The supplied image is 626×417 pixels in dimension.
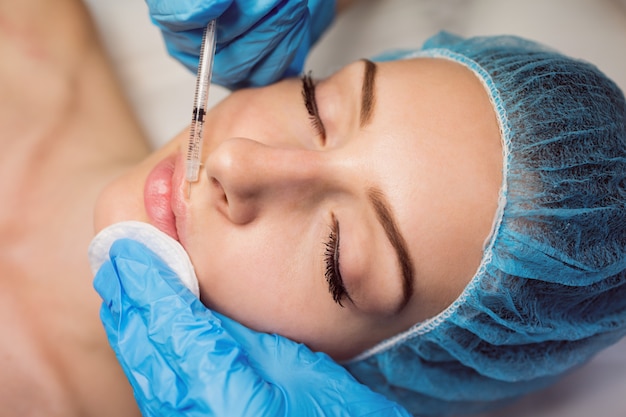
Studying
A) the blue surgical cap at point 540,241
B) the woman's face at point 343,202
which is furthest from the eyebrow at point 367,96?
the blue surgical cap at point 540,241

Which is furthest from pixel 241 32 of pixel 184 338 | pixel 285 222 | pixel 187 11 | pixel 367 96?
pixel 184 338

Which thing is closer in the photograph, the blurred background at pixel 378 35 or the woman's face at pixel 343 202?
the woman's face at pixel 343 202

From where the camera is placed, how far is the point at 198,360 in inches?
40.3

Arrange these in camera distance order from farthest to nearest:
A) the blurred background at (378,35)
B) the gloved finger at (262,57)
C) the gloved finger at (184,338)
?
the blurred background at (378,35) → the gloved finger at (262,57) → the gloved finger at (184,338)

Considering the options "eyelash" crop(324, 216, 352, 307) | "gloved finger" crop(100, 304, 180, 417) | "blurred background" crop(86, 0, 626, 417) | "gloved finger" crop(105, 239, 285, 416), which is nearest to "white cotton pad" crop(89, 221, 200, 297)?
"gloved finger" crop(105, 239, 285, 416)

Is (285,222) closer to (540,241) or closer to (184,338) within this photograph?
(184,338)

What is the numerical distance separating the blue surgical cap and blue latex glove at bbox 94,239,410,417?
0.69ft

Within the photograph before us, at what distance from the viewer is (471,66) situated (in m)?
1.18

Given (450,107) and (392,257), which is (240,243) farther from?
(450,107)

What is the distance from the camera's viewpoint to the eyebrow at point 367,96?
3.50 ft

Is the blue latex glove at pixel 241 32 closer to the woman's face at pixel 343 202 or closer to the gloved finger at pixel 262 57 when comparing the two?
the gloved finger at pixel 262 57

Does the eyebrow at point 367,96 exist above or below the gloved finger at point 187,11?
below

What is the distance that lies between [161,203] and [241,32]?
1.36ft

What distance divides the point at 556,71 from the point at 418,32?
93 centimetres
